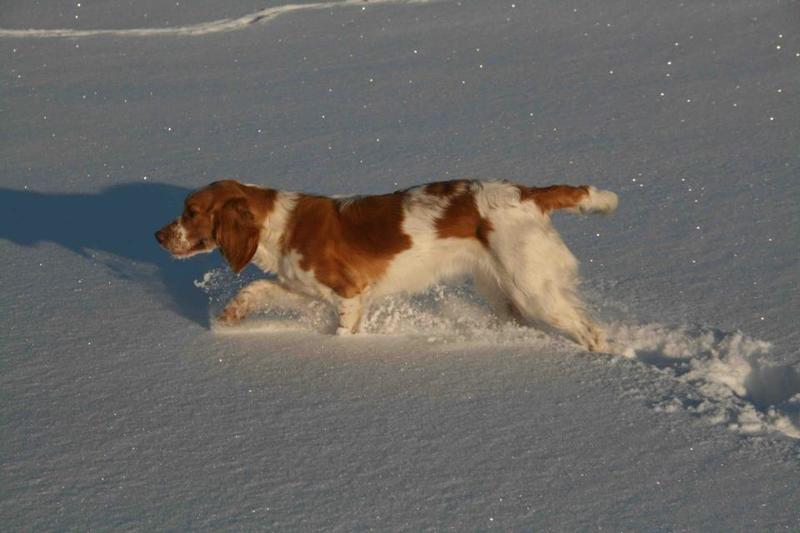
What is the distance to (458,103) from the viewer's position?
7.11m

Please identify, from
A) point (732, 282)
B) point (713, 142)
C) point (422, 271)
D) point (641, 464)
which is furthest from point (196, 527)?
point (713, 142)

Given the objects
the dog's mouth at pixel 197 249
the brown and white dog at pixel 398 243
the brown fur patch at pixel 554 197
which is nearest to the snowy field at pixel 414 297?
the brown and white dog at pixel 398 243

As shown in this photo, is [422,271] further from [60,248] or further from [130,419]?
[60,248]

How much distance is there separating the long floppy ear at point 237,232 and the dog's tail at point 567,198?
3.51ft

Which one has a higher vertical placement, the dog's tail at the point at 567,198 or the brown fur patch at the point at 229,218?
the dog's tail at the point at 567,198

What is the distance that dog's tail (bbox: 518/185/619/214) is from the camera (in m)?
4.41

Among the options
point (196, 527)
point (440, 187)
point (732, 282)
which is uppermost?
point (440, 187)

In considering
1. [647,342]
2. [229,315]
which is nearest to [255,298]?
[229,315]

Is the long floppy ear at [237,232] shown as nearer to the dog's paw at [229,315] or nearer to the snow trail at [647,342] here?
the dog's paw at [229,315]

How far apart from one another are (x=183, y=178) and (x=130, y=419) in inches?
104

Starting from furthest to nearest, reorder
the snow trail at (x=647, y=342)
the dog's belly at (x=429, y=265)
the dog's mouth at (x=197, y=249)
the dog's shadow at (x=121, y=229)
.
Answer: the dog's shadow at (x=121, y=229) → the dog's mouth at (x=197, y=249) → the dog's belly at (x=429, y=265) → the snow trail at (x=647, y=342)

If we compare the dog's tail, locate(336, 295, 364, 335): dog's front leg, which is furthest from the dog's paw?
the dog's tail

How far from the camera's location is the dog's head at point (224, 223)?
181 inches

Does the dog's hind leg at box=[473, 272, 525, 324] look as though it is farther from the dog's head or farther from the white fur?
the dog's head
